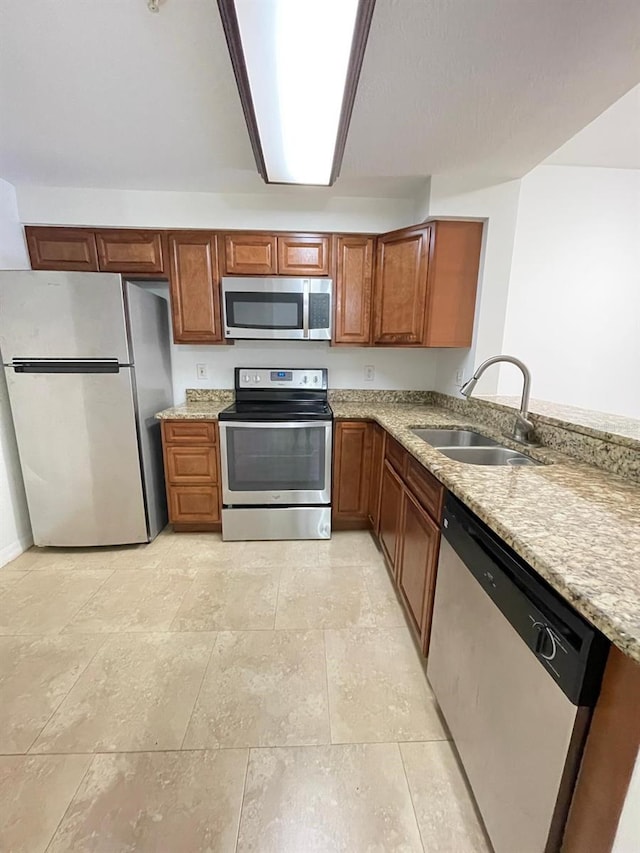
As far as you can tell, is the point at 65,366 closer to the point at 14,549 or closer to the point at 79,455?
the point at 79,455

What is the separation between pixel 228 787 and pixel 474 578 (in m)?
1.01

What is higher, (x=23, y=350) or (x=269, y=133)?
(x=269, y=133)

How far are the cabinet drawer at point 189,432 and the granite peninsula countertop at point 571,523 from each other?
1.39 m

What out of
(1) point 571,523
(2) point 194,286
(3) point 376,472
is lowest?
(3) point 376,472

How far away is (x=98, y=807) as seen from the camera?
1.02 metres

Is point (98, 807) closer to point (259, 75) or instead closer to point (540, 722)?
point (540, 722)

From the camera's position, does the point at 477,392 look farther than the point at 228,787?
Yes

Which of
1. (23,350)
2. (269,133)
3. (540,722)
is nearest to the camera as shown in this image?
(540,722)

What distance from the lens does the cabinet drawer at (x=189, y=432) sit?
234cm

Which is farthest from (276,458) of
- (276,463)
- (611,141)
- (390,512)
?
(611,141)

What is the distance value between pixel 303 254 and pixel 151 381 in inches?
54.9

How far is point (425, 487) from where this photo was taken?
145 centimetres

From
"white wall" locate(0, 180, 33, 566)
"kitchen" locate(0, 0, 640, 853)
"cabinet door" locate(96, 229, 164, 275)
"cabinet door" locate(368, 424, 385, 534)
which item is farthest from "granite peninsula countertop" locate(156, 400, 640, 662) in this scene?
"white wall" locate(0, 180, 33, 566)

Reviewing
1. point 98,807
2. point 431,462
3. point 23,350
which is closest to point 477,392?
point 431,462
